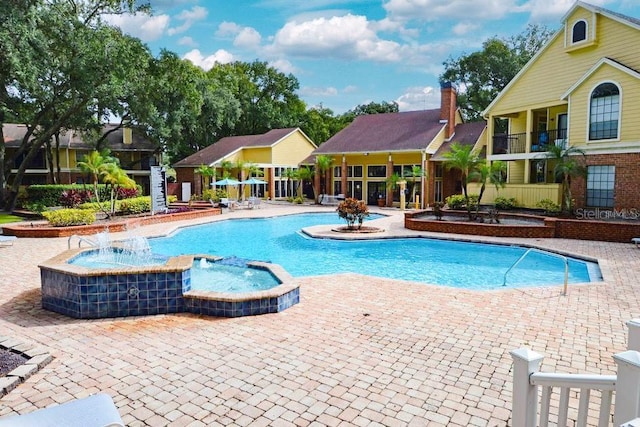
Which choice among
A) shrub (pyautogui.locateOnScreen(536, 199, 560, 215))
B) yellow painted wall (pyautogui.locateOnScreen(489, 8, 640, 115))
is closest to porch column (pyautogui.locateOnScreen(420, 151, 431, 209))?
yellow painted wall (pyautogui.locateOnScreen(489, 8, 640, 115))

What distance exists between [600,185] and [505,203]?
3.98 m

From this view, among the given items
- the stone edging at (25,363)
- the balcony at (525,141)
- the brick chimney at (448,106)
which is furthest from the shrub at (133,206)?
the brick chimney at (448,106)

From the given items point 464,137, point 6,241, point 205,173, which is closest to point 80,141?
point 205,173

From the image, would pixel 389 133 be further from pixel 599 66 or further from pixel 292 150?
pixel 599 66

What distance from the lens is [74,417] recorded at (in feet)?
8.95

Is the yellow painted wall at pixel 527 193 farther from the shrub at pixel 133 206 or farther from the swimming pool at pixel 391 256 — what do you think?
the shrub at pixel 133 206

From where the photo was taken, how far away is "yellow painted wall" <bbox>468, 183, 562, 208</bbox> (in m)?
18.4

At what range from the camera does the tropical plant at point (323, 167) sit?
30422mm

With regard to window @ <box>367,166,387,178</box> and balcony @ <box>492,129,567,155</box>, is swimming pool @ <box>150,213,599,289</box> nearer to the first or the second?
balcony @ <box>492,129,567,155</box>

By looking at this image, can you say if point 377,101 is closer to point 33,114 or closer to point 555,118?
point 555,118

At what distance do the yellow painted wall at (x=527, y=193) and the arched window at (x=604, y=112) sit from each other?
8.50 ft

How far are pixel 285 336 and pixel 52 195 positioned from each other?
22756 millimetres

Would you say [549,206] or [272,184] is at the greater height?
[272,184]

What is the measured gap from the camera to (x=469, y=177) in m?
17.5
